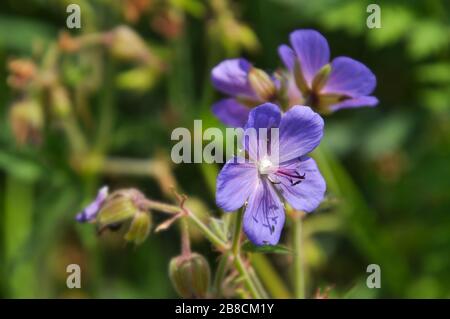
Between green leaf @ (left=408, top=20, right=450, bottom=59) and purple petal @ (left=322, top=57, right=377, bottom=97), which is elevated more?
green leaf @ (left=408, top=20, right=450, bottom=59)

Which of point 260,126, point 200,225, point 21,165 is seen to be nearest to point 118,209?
point 200,225

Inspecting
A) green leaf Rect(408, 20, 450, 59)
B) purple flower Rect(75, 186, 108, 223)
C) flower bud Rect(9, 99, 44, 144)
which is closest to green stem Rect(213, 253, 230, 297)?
purple flower Rect(75, 186, 108, 223)

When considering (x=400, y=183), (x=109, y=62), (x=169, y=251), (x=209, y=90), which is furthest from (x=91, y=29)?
(x=400, y=183)

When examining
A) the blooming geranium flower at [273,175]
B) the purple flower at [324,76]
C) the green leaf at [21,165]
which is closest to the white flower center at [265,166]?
the blooming geranium flower at [273,175]

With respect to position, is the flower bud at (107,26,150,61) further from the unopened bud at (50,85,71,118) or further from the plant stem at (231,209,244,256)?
the plant stem at (231,209,244,256)

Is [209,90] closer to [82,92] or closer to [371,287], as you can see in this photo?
[82,92]
